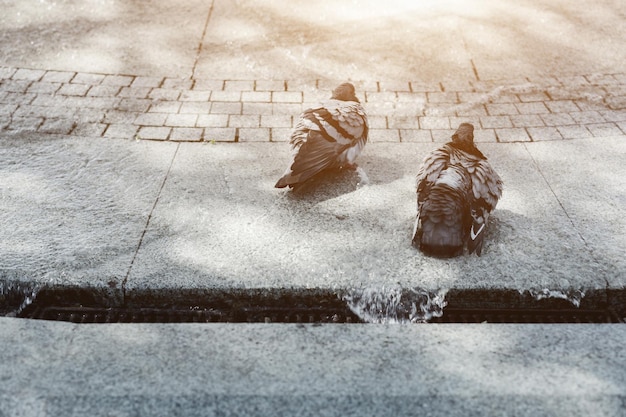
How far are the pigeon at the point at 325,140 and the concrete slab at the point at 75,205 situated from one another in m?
1.04

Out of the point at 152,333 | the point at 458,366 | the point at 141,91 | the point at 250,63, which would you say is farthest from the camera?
the point at 250,63

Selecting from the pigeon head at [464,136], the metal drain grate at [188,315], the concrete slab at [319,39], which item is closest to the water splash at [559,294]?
the metal drain grate at [188,315]

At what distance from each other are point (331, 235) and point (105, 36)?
175 inches

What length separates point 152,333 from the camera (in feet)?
10.1

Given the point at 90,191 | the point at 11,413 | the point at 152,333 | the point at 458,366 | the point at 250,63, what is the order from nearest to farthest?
the point at 11,413 → the point at 458,366 → the point at 152,333 → the point at 90,191 → the point at 250,63

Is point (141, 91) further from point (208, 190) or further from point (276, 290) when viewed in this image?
point (276, 290)

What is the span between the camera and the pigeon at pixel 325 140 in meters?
4.22

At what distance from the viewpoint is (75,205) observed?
415cm

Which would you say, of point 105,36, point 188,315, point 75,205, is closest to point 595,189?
point 188,315

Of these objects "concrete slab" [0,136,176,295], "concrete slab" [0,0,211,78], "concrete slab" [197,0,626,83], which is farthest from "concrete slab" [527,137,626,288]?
"concrete slab" [0,0,211,78]

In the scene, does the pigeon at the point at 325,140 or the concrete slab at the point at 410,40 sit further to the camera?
the concrete slab at the point at 410,40

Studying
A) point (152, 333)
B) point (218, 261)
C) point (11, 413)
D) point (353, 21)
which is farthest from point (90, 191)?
point (353, 21)

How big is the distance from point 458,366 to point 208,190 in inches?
89.9

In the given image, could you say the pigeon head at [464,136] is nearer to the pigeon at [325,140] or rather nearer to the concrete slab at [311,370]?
the pigeon at [325,140]
